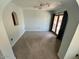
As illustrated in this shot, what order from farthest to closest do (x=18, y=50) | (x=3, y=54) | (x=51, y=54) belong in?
(x=18, y=50) < (x=51, y=54) < (x=3, y=54)

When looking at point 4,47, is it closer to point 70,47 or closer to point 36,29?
point 70,47

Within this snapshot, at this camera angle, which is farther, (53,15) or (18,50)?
(53,15)

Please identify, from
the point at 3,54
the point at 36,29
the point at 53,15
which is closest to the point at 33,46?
the point at 3,54

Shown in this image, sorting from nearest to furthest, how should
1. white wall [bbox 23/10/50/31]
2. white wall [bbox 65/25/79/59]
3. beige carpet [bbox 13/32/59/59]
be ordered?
white wall [bbox 65/25/79/59] → beige carpet [bbox 13/32/59/59] → white wall [bbox 23/10/50/31]

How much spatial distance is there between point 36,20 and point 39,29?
76 cm

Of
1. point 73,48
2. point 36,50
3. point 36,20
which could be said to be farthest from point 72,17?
point 36,20

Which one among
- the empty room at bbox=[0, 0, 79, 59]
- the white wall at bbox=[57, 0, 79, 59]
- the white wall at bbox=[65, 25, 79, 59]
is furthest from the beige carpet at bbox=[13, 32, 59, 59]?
the white wall at bbox=[57, 0, 79, 59]

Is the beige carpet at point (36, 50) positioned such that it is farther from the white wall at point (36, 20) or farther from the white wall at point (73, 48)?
the white wall at point (36, 20)

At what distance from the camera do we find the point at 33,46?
3990 millimetres

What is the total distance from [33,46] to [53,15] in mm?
2896

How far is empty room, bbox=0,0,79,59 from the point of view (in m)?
2.23

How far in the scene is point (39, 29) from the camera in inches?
242

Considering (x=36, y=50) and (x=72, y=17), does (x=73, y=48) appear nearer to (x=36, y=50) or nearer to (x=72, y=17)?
(x=72, y=17)

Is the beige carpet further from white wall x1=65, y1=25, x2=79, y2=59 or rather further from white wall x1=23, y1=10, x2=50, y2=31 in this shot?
white wall x1=23, y1=10, x2=50, y2=31
